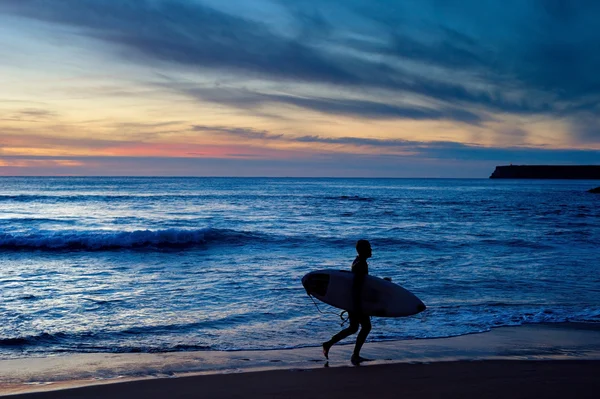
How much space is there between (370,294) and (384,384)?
2.06 m

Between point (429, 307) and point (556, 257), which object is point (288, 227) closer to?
point (556, 257)

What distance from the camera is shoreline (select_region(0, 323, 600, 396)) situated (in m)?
6.34

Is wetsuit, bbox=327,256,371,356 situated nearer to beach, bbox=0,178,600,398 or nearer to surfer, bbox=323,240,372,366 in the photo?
surfer, bbox=323,240,372,366

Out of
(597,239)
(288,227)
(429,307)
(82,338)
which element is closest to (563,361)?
(429,307)

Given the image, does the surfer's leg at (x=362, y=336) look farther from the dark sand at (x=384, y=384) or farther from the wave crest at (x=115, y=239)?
the wave crest at (x=115, y=239)

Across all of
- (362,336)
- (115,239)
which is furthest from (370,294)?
(115,239)

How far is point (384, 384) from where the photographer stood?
5.91 metres

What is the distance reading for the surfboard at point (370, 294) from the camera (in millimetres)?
7867

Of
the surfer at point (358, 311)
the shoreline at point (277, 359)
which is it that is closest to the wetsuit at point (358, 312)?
the surfer at point (358, 311)

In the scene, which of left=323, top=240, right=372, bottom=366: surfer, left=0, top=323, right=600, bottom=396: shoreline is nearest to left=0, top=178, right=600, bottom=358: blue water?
left=0, top=323, right=600, bottom=396: shoreline

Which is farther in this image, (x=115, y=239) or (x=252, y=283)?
(x=115, y=239)

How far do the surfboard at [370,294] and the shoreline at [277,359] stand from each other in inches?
23.9

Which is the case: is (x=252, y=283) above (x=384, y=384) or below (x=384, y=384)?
below

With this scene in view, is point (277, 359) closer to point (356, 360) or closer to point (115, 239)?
point (356, 360)
